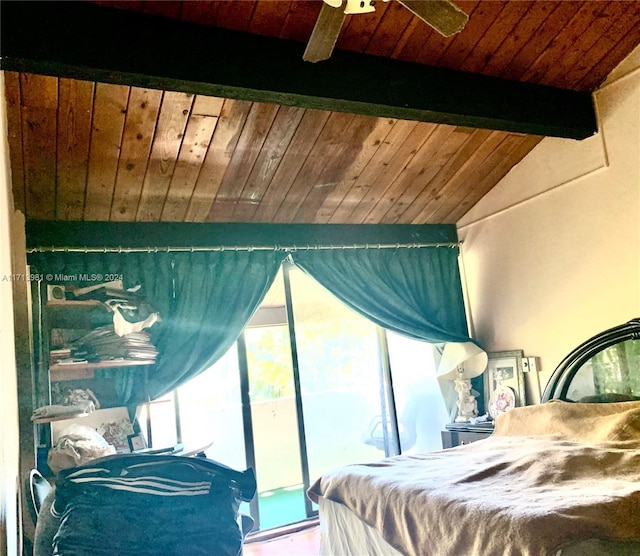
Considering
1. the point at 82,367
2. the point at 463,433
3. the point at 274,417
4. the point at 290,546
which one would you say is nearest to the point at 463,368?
the point at 463,433

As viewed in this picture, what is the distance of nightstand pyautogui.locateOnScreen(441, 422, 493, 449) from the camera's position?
3.57 meters

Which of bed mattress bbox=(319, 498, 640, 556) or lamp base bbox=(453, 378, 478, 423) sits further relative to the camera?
lamp base bbox=(453, 378, 478, 423)

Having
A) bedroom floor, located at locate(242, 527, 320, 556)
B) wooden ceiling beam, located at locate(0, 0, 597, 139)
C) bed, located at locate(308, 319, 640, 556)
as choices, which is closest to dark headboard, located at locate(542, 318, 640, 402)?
bed, located at locate(308, 319, 640, 556)

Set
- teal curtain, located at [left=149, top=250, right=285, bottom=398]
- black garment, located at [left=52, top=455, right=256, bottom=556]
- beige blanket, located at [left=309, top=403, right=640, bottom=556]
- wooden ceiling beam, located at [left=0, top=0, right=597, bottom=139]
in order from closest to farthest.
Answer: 1. black garment, located at [left=52, top=455, right=256, bottom=556]
2. beige blanket, located at [left=309, top=403, right=640, bottom=556]
3. wooden ceiling beam, located at [left=0, top=0, right=597, bottom=139]
4. teal curtain, located at [left=149, top=250, right=285, bottom=398]

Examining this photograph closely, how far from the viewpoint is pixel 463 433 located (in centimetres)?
371

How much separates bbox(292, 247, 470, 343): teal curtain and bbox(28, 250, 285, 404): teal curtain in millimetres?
467

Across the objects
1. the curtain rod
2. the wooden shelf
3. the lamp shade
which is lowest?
the lamp shade

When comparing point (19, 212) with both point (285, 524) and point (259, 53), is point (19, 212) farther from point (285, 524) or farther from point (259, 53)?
point (285, 524)

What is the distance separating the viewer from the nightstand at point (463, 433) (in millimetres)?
3566

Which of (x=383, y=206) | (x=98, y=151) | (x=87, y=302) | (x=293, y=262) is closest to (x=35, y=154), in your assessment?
(x=98, y=151)

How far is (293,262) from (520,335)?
67.3 inches

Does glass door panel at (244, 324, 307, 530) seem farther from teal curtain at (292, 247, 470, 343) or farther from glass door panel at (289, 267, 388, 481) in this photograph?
teal curtain at (292, 247, 470, 343)

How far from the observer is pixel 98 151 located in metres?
2.71

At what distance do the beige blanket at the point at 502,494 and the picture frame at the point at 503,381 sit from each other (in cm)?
83
